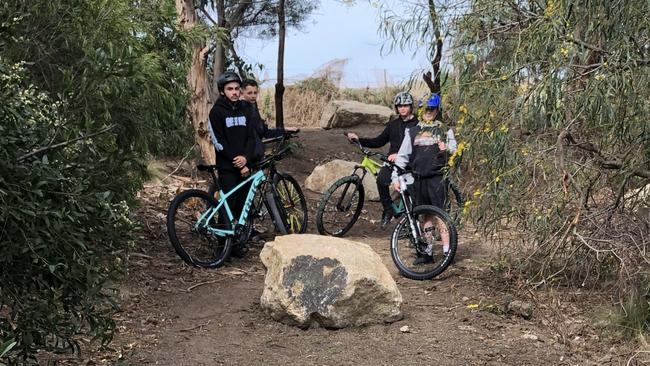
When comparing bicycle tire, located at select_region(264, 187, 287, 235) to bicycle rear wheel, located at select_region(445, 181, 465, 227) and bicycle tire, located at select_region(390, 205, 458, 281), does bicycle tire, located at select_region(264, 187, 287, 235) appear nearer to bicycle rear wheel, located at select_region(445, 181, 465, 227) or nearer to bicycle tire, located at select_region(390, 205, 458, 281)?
bicycle tire, located at select_region(390, 205, 458, 281)

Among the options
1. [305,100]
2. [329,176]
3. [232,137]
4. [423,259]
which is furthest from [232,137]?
[305,100]

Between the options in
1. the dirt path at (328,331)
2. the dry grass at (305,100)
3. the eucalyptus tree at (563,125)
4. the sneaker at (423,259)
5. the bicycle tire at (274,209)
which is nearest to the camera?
the eucalyptus tree at (563,125)

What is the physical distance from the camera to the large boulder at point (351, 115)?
1861 centimetres

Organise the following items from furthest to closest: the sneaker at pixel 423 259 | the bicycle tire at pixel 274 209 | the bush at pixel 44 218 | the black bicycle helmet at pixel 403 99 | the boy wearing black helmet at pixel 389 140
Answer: the boy wearing black helmet at pixel 389 140, the black bicycle helmet at pixel 403 99, the bicycle tire at pixel 274 209, the sneaker at pixel 423 259, the bush at pixel 44 218

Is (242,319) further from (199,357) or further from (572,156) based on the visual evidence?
(572,156)

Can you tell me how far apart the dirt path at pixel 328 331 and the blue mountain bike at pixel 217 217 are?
0.20 metres

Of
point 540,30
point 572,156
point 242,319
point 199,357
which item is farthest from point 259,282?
point 540,30

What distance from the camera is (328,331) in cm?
478

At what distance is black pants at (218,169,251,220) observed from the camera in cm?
648

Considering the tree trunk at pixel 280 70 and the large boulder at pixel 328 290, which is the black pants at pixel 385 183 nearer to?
the large boulder at pixel 328 290

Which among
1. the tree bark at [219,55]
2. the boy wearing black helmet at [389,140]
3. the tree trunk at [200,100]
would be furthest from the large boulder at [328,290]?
the tree bark at [219,55]

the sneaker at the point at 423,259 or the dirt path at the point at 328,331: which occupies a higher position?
the sneaker at the point at 423,259

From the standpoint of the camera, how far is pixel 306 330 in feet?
15.8

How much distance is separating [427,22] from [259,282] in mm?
2477
